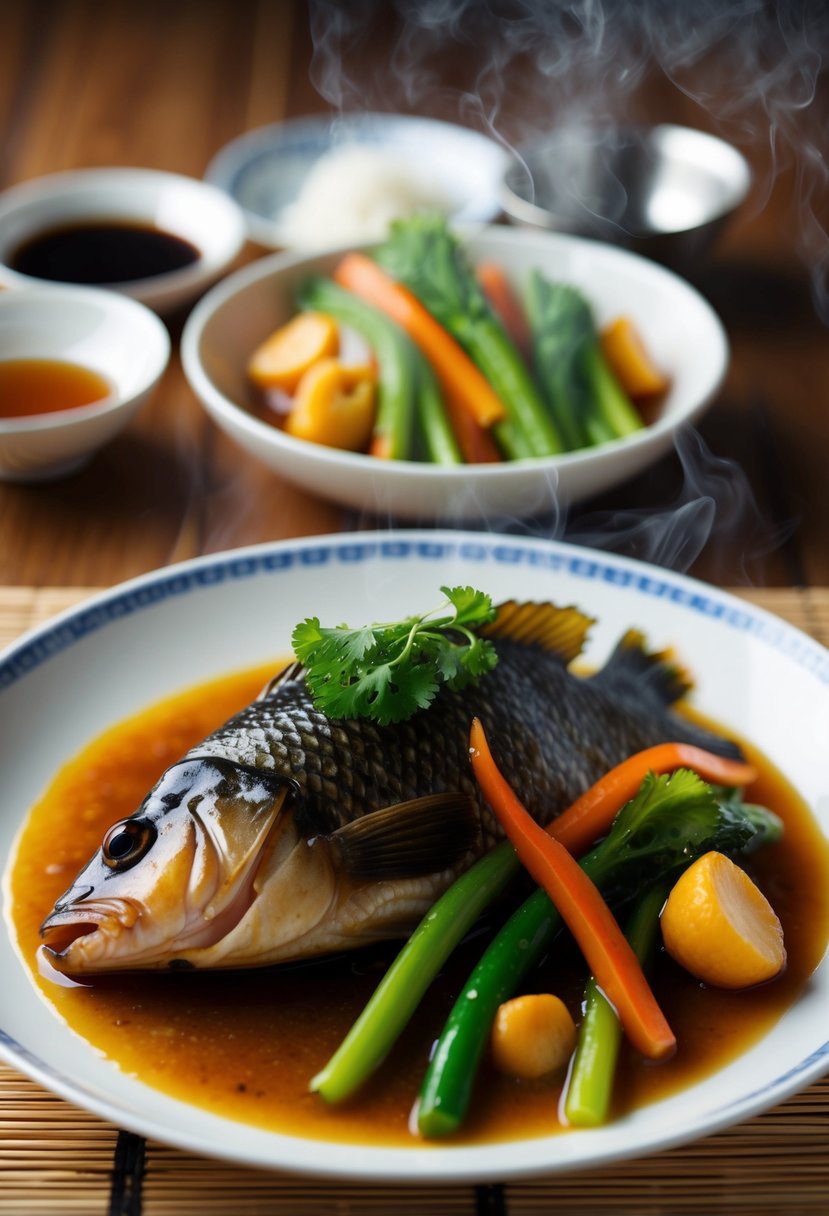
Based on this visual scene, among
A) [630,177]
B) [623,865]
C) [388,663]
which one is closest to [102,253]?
[630,177]

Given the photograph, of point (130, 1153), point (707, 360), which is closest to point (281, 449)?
point (707, 360)

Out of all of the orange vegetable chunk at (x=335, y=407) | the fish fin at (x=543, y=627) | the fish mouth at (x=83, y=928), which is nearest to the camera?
the fish mouth at (x=83, y=928)

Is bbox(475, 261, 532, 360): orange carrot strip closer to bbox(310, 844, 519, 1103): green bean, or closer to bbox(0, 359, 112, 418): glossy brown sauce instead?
bbox(0, 359, 112, 418): glossy brown sauce

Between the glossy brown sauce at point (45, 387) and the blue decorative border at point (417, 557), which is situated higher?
the blue decorative border at point (417, 557)

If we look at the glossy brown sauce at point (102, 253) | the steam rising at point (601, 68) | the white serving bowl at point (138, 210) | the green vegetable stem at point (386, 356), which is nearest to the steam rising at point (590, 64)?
the steam rising at point (601, 68)

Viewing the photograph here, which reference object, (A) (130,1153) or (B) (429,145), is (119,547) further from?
(B) (429,145)

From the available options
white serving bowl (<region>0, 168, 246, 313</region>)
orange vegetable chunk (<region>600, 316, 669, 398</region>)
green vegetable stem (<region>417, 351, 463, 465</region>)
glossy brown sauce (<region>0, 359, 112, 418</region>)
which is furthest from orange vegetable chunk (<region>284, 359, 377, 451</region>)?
white serving bowl (<region>0, 168, 246, 313</region>)

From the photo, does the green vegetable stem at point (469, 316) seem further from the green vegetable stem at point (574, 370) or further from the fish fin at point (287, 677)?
the fish fin at point (287, 677)
